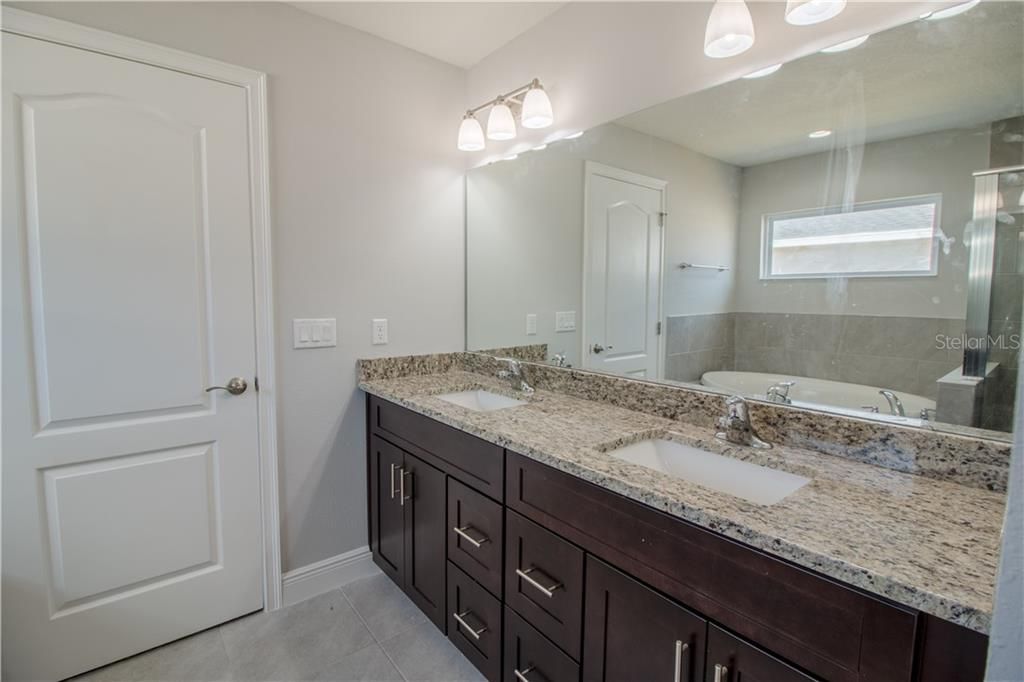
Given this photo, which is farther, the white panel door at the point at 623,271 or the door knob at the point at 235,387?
the door knob at the point at 235,387

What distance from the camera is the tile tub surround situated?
1.03 m

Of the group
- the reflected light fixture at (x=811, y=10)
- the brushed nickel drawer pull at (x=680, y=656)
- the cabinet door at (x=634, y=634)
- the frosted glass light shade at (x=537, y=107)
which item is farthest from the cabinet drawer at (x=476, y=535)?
the reflected light fixture at (x=811, y=10)

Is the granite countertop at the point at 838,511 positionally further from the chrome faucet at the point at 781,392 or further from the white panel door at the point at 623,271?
the white panel door at the point at 623,271

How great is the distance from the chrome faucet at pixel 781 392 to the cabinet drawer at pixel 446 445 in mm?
794

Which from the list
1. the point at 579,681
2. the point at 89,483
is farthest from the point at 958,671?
the point at 89,483

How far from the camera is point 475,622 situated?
155 cm

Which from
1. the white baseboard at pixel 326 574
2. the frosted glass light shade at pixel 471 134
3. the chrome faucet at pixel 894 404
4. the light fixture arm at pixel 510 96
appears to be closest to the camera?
the chrome faucet at pixel 894 404

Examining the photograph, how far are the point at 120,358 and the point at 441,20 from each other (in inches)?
69.2

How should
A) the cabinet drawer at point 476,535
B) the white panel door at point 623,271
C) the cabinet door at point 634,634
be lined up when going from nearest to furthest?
the cabinet door at point 634,634 → the cabinet drawer at point 476,535 → the white panel door at point 623,271

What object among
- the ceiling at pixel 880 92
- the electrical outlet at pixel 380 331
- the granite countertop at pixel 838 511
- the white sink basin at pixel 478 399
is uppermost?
the ceiling at pixel 880 92

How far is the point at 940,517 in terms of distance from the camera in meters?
0.89

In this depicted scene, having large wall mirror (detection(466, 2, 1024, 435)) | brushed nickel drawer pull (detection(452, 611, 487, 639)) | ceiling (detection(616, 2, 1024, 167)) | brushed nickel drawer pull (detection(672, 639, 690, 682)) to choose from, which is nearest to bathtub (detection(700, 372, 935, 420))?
large wall mirror (detection(466, 2, 1024, 435))

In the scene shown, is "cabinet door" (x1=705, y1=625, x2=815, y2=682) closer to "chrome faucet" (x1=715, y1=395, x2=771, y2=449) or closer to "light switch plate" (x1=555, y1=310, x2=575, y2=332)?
"chrome faucet" (x1=715, y1=395, x2=771, y2=449)

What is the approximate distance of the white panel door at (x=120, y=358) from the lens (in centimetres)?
148
